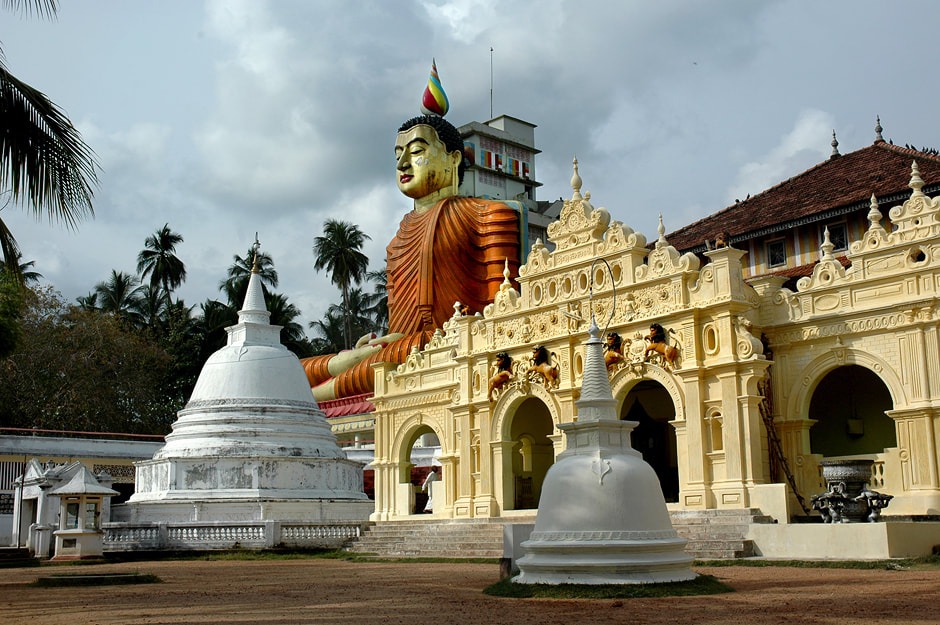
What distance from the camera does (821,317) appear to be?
22.6m

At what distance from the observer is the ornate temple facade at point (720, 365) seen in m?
21.4

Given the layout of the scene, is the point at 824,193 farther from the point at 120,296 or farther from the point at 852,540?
the point at 120,296

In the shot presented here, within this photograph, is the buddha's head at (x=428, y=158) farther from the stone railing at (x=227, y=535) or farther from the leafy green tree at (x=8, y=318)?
the stone railing at (x=227, y=535)

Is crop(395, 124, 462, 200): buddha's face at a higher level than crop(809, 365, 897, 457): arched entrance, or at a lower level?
higher

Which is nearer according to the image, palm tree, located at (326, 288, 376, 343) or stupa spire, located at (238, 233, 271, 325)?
stupa spire, located at (238, 233, 271, 325)

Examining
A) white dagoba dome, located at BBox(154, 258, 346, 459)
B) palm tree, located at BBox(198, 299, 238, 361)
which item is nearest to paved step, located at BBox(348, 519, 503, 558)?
white dagoba dome, located at BBox(154, 258, 346, 459)

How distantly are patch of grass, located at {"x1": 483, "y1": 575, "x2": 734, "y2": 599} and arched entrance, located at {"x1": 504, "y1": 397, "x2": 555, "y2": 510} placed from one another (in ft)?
54.2

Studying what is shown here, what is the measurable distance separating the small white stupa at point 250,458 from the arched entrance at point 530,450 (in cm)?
615

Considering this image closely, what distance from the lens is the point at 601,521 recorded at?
1288 centimetres

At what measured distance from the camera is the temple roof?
26442mm

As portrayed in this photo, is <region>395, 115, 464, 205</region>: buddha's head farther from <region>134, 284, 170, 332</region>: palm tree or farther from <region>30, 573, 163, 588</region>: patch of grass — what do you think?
<region>30, 573, 163, 588</region>: patch of grass

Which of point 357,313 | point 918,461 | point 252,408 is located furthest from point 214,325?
point 918,461

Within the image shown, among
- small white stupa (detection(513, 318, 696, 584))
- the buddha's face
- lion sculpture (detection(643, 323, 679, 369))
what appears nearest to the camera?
small white stupa (detection(513, 318, 696, 584))

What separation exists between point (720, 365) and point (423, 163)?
26222mm
